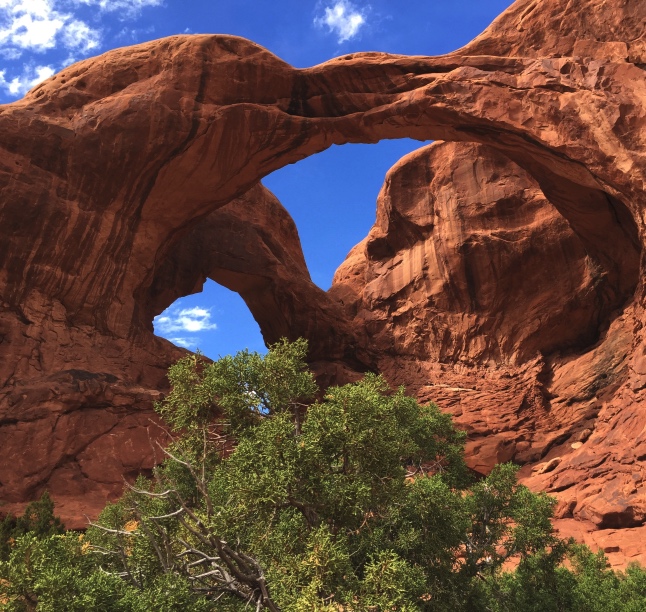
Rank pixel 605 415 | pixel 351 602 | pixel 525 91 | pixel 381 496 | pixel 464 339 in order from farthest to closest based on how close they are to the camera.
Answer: pixel 464 339 < pixel 605 415 < pixel 525 91 < pixel 381 496 < pixel 351 602

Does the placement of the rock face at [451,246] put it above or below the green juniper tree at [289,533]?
above

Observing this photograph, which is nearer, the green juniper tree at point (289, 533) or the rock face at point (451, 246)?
the green juniper tree at point (289, 533)

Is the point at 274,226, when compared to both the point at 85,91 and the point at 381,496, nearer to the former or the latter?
the point at 85,91

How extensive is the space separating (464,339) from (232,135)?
1374 cm

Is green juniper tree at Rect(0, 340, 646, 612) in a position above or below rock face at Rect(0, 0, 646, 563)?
below

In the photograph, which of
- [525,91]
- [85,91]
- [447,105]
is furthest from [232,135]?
[525,91]

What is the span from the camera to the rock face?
60.2 feet

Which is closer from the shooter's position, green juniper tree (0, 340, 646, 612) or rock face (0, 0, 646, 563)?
green juniper tree (0, 340, 646, 612)

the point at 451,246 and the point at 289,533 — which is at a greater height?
the point at 451,246

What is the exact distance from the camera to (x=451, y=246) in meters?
27.8

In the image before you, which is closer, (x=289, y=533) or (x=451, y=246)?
(x=289, y=533)

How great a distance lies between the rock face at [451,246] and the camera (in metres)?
18.3

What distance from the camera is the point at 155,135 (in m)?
20.9

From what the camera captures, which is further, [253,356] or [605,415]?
[605,415]
